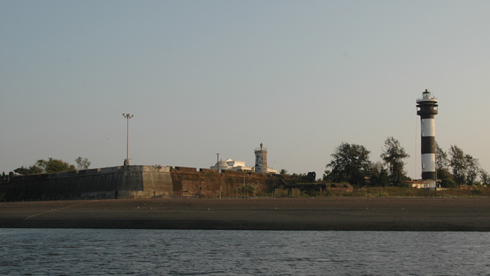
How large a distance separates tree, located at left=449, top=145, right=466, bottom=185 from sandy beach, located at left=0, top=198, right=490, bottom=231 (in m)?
71.5

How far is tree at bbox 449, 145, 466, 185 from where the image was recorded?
97.5m

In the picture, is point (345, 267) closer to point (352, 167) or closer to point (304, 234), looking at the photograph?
point (304, 234)

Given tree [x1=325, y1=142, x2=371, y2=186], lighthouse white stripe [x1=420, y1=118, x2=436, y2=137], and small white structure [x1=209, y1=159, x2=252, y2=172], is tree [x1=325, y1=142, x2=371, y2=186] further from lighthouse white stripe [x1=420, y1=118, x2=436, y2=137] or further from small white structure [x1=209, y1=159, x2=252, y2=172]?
small white structure [x1=209, y1=159, x2=252, y2=172]

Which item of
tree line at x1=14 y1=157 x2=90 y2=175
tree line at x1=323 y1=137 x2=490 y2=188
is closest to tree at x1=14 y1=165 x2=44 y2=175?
tree line at x1=14 y1=157 x2=90 y2=175

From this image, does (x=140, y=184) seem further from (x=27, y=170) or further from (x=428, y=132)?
(x=27, y=170)

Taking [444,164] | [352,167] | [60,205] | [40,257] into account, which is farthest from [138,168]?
[444,164]

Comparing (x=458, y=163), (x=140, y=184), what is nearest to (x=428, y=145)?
(x=458, y=163)

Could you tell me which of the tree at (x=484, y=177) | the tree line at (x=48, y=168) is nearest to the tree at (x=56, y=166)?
the tree line at (x=48, y=168)

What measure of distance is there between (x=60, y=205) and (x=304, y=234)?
20958 mm

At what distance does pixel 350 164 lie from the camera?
79188 mm

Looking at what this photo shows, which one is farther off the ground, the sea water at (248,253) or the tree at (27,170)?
the tree at (27,170)

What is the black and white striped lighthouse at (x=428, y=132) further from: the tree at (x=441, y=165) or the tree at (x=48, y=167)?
the tree at (x=48, y=167)

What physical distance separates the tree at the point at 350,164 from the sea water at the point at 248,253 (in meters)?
54.3

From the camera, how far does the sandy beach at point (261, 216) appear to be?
82.9ft
